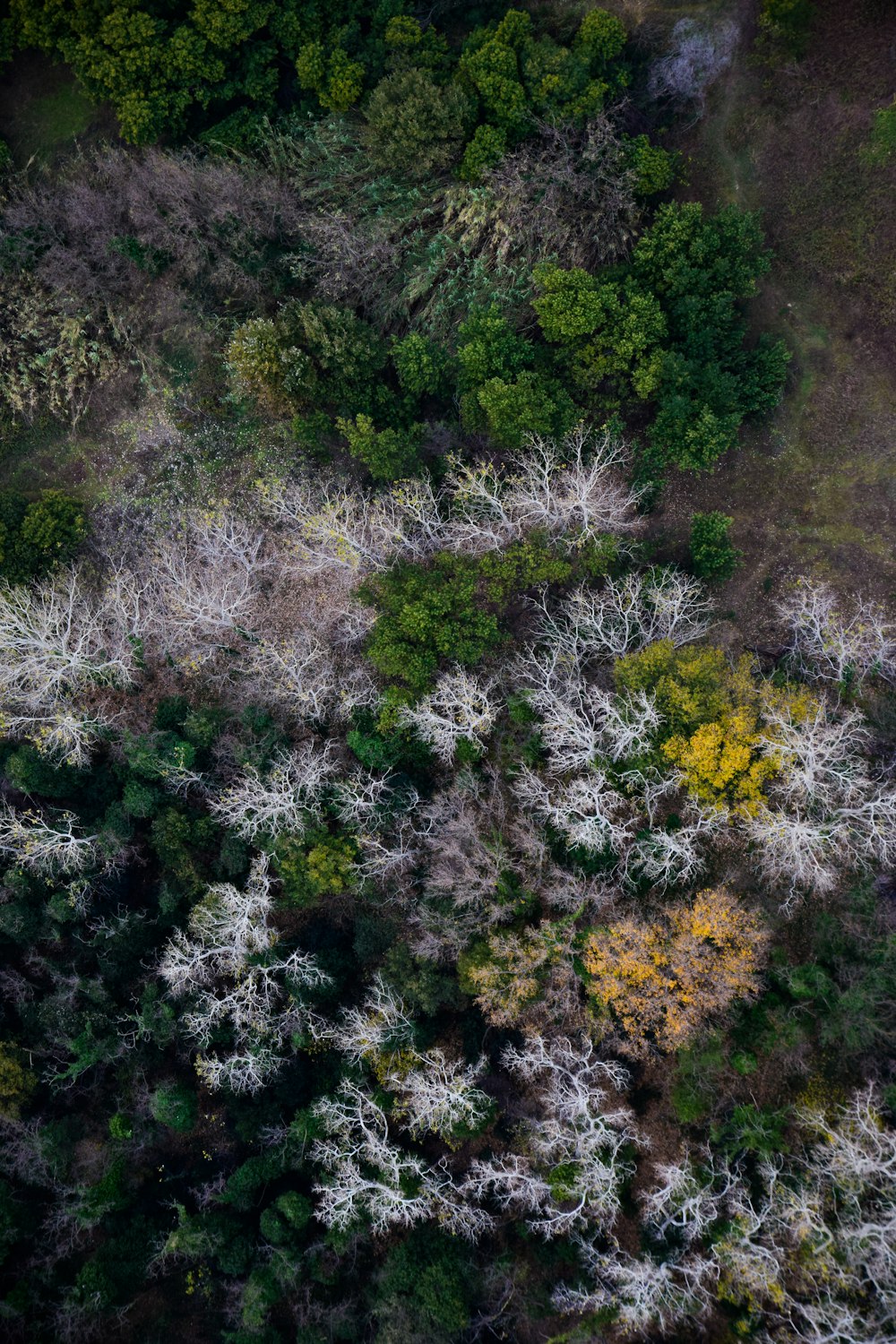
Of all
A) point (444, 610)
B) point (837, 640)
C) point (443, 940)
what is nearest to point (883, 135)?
point (837, 640)

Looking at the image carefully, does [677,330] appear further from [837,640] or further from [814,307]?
[837,640]

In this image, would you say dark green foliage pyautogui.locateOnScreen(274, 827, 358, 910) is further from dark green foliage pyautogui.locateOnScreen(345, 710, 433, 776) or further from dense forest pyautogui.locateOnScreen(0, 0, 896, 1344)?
dark green foliage pyautogui.locateOnScreen(345, 710, 433, 776)

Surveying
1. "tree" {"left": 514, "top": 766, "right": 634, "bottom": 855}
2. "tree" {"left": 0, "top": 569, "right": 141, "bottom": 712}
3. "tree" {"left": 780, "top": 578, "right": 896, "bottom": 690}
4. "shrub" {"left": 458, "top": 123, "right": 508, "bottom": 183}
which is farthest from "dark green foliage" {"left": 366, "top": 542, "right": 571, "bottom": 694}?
"shrub" {"left": 458, "top": 123, "right": 508, "bottom": 183}

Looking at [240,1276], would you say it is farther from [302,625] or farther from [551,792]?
[302,625]

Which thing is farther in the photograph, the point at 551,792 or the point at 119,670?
the point at 119,670

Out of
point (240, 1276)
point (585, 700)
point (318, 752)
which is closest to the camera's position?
point (240, 1276)

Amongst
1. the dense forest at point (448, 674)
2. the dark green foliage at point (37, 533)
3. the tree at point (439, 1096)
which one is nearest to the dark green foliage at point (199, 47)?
the dense forest at point (448, 674)

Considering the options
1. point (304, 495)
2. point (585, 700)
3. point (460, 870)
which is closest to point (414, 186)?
point (304, 495)

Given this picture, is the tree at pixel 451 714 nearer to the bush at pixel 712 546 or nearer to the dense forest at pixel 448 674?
the dense forest at pixel 448 674
